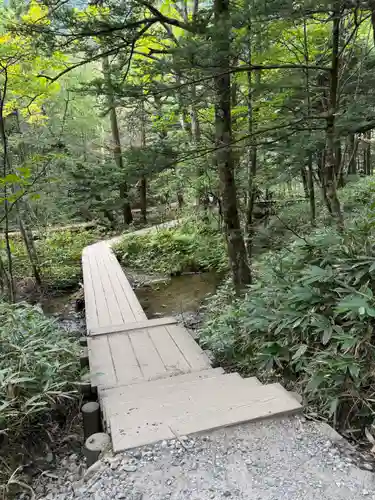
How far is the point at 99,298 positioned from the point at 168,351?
105 inches

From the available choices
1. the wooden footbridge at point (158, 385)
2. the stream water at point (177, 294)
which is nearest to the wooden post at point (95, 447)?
the wooden footbridge at point (158, 385)

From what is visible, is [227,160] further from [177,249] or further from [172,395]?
[177,249]

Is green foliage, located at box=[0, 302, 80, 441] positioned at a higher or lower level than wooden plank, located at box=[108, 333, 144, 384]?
higher

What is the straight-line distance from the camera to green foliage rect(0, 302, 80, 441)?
2.39 meters

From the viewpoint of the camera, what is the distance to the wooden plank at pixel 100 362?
3191 millimetres

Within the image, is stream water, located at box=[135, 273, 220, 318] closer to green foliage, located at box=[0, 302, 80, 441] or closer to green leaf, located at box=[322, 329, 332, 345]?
green foliage, located at box=[0, 302, 80, 441]

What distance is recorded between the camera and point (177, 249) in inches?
379

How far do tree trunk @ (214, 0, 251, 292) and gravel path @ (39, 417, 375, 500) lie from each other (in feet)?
8.03

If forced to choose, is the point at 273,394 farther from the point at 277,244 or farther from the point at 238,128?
the point at 238,128

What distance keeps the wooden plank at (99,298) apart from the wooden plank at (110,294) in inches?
2.3

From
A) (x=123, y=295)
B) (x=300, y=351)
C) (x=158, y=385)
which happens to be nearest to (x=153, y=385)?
(x=158, y=385)

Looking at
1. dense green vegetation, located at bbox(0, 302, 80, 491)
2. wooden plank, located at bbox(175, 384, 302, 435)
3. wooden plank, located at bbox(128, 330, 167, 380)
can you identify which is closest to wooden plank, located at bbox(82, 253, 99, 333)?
wooden plank, located at bbox(128, 330, 167, 380)

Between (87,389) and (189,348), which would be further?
(189,348)

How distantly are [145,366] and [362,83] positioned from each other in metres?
4.51
